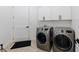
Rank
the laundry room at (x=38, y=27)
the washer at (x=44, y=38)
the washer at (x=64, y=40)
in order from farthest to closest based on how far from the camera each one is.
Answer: the washer at (x=44, y=38) → the laundry room at (x=38, y=27) → the washer at (x=64, y=40)

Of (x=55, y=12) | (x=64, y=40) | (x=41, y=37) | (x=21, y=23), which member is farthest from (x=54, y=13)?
(x=64, y=40)

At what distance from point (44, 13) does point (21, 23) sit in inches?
32.0

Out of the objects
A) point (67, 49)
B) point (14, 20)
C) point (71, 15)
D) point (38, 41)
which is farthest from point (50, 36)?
point (14, 20)

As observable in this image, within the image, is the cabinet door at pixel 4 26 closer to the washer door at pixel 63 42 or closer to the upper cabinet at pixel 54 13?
the upper cabinet at pixel 54 13

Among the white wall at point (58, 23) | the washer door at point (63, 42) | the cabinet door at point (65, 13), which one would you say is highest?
the cabinet door at point (65, 13)

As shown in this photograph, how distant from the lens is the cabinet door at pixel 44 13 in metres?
2.72

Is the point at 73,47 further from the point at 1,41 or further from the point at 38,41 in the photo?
the point at 1,41

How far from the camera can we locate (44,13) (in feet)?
9.07

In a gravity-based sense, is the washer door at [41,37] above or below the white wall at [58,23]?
below

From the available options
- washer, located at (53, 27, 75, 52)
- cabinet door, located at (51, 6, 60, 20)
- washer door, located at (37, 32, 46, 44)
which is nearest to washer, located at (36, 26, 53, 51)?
washer door, located at (37, 32, 46, 44)

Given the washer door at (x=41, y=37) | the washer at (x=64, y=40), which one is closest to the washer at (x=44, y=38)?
the washer door at (x=41, y=37)

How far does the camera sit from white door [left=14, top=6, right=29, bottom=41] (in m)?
2.73

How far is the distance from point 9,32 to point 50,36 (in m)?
1.22
